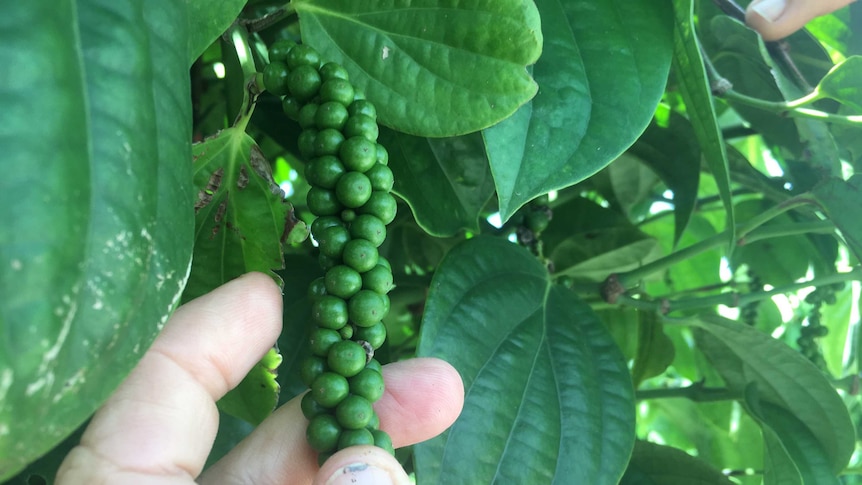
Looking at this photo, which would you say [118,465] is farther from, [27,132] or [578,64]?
[578,64]

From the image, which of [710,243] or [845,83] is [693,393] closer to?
[710,243]

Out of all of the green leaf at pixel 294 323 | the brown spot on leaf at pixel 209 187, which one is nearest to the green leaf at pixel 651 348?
the green leaf at pixel 294 323

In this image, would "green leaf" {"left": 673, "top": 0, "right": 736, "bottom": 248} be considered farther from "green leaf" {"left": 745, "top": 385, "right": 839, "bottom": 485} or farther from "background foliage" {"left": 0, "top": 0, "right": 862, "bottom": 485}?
"green leaf" {"left": 745, "top": 385, "right": 839, "bottom": 485}

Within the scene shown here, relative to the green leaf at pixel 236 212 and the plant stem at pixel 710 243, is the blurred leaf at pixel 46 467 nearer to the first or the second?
the green leaf at pixel 236 212

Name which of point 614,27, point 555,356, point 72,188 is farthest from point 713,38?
point 72,188

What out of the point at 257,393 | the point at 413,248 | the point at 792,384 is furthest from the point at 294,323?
the point at 792,384

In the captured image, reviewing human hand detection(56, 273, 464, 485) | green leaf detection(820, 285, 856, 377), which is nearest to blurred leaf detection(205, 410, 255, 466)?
human hand detection(56, 273, 464, 485)
